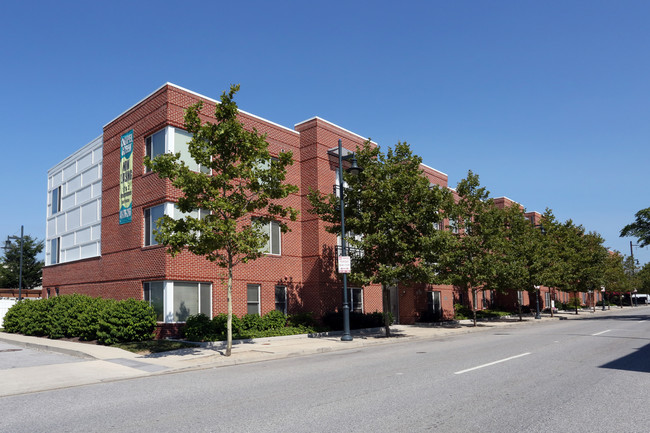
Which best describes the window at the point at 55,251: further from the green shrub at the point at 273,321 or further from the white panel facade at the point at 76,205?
the green shrub at the point at 273,321

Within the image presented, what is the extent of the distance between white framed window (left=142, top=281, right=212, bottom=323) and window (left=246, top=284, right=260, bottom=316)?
218 cm

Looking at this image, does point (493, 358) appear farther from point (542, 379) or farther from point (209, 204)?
point (209, 204)

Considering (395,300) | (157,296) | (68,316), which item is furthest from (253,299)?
(395,300)

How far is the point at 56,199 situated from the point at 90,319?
1575cm

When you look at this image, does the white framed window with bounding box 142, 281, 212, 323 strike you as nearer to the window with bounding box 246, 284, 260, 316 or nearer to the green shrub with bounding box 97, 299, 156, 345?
the green shrub with bounding box 97, 299, 156, 345

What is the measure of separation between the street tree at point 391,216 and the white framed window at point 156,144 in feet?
23.2

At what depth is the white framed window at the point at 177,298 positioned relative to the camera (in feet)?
66.5

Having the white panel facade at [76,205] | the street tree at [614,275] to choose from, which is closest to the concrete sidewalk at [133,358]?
the white panel facade at [76,205]

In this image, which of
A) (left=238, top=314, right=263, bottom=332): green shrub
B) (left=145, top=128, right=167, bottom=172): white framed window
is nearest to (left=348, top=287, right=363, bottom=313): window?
(left=238, top=314, right=263, bottom=332): green shrub

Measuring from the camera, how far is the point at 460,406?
24.3ft

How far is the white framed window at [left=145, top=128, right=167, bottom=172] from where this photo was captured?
21759 mm

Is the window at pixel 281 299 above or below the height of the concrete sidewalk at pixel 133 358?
above

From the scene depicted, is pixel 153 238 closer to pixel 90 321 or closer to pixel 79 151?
pixel 90 321

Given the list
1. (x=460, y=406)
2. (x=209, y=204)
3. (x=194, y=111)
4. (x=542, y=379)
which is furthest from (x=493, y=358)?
(x=194, y=111)
